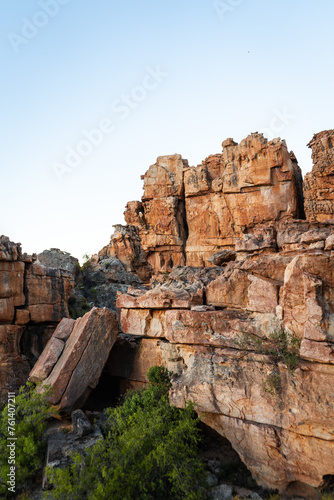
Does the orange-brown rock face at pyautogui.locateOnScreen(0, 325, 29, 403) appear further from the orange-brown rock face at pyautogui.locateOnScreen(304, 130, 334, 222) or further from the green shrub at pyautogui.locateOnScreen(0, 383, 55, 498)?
the orange-brown rock face at pyautogui.locateOnScreen(304, 130, 334, 222)

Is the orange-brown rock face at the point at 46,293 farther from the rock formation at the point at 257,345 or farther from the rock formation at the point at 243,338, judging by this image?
the rock formation at the point at 257,345

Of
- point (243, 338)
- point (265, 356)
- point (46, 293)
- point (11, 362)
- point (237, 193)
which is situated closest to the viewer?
point (265, 356)

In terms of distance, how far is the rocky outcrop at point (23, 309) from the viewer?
53.3 feet

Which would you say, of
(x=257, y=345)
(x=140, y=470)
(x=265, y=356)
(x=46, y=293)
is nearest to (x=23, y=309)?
(x=46, y=293)

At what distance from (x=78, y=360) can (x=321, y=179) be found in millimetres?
20299

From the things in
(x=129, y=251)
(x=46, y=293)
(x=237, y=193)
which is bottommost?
(x=46, y=293)

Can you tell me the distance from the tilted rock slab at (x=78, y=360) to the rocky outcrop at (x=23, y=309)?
2174 millimetres

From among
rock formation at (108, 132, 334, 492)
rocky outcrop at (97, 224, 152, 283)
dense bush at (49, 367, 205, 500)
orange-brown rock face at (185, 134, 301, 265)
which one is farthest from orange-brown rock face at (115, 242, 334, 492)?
rocky outcrop at (97, 224, 152, 283)

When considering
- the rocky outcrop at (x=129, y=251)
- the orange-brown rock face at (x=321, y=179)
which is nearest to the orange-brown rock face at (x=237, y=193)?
the orange-brown rock face at (x=321, y=179)

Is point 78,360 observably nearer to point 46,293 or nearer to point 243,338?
point 46,293

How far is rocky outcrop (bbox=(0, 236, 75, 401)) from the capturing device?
1625cm

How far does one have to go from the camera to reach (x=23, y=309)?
17.6 m

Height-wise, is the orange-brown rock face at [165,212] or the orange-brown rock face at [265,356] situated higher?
the orange-brown rock face at [165,212]

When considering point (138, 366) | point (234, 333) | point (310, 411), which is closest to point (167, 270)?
point (138, 366)
